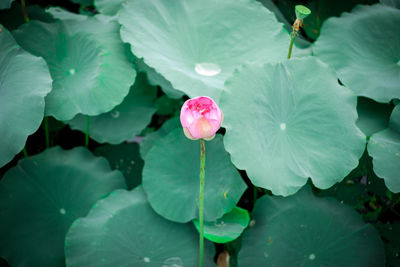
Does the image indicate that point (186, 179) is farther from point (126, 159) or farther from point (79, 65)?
point (79, 65)

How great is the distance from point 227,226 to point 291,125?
1.31 feet

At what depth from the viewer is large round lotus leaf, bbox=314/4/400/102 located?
1212mm

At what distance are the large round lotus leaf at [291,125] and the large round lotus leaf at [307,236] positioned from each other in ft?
0.58

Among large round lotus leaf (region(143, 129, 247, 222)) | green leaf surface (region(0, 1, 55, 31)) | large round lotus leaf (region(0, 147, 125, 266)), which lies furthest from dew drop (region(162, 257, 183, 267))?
green leaf surface (region(0, 1, 55, 31))

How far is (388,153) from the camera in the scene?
1.05 m

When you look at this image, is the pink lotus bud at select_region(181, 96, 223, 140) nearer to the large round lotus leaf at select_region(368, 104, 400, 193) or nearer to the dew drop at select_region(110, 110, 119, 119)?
the large round lotus leaf at select_region(368, 104, 400, 193)

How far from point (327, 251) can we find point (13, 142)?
1072 millimetres

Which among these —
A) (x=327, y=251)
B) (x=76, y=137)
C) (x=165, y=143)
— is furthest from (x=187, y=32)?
(x=327, y=251)

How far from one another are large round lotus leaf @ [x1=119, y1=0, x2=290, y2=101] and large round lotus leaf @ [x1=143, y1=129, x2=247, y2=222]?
0.26 metres

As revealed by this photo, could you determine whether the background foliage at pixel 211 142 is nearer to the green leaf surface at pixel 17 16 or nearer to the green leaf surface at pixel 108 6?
the green leaf surface at pixel 108 6

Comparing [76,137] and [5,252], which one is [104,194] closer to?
[5,252]

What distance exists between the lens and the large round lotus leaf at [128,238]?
1.08 metres

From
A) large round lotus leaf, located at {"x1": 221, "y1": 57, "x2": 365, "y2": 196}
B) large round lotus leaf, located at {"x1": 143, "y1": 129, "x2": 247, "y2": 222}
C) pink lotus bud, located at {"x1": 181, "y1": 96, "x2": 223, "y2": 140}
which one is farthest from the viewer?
large round lotus leaf, located at {"x1": 143, "y1": 129, "x2": 247, "y2": 222}

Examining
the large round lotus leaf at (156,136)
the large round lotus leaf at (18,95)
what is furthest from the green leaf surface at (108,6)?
the large round lotus leaf at (156,136)
